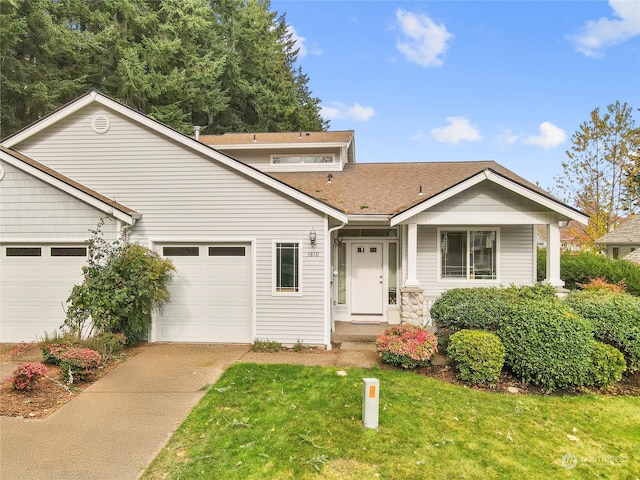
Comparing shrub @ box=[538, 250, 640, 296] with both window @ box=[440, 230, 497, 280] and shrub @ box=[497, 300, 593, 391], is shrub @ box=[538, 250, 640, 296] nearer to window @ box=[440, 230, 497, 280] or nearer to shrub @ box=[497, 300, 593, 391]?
window @ box=[440, 230, 497, 280]

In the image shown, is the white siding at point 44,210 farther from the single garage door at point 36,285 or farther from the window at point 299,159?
the window at point 299,159

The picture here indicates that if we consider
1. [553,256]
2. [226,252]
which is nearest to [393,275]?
[553,256]

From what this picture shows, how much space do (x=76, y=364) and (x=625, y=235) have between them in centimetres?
2575

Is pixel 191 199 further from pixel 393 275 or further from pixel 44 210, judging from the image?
pixel 393 275

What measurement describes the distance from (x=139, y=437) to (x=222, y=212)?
4956mm

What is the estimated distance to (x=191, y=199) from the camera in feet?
27.0

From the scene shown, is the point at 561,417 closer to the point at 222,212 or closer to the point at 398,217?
the point at 398,217

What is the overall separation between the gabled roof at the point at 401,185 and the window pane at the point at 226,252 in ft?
9.67

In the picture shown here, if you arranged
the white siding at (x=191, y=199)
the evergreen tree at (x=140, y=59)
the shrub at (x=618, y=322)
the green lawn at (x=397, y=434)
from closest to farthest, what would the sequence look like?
the green lawn at (x=397, y=434)
the shrub at (x=618, y=322)
the white siding at (x=191, y=199)
the evergreen tree at (x=140, y=59)

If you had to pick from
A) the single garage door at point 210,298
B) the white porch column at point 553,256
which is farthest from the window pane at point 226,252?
the white porch column at point 553,256

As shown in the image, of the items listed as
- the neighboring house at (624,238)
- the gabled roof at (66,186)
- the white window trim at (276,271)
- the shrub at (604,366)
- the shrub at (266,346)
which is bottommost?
the shrub at (266,346)

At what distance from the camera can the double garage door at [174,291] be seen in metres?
8.03

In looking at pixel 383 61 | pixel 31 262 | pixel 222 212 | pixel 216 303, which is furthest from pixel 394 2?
pixel 31 262

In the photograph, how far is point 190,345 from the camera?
8062 mm
